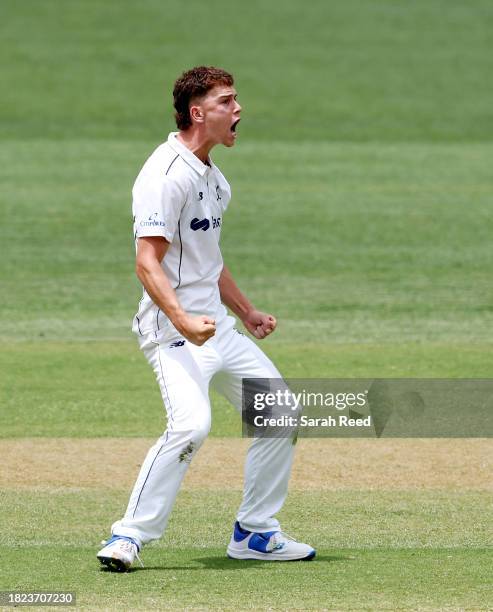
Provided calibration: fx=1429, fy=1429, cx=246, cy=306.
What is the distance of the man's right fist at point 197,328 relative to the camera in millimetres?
6758

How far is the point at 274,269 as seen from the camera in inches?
767

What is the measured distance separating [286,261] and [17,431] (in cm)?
974

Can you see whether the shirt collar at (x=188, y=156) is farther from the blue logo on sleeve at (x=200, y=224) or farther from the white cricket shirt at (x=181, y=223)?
the blue logo on sleeve at (x=200, y=224)

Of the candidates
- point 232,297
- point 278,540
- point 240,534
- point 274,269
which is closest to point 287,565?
point 278,540

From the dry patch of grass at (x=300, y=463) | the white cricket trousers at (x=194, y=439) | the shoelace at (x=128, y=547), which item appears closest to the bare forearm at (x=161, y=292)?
the white cricket trousers at (x=194, y=439)

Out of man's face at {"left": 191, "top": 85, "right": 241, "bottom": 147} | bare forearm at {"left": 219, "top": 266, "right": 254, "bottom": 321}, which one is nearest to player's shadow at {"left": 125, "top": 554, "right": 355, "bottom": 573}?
bare forearm at {"left": 219, "top": 266, "right": 254, "bottom": 321}

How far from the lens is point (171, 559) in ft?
23.6

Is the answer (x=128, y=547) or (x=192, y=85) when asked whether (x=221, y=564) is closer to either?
(x=128, y=547)

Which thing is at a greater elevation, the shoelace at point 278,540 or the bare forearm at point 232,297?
the bare forearm at point 232,297

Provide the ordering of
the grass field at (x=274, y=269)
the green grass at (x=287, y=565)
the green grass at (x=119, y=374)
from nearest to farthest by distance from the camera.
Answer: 1. the green grass at (x=287, y=565)
2. the grass field at (x=274, y=269)
3. the green grass at (x=119, y=374)

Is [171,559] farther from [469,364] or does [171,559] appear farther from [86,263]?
[86,263]

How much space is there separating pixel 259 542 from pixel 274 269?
12.3 m

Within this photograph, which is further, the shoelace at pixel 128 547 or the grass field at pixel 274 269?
the grass field at pixel 274 269

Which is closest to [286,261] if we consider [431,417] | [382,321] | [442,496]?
[382,321]
